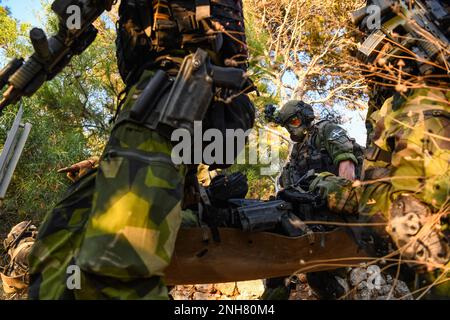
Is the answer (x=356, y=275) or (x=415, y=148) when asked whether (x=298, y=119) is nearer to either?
(x=356, y=275)

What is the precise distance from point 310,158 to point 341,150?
50cm

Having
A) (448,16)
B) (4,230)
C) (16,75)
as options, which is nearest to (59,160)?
(4,230)

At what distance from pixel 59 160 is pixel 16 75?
6.65m

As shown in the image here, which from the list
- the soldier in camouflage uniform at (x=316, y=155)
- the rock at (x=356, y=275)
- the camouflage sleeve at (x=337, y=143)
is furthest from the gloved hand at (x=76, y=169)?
the rock at (x=356, y=275)

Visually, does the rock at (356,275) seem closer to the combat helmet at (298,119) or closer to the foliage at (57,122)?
the combat helmet at (298,119)

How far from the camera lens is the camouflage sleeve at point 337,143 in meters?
4.63

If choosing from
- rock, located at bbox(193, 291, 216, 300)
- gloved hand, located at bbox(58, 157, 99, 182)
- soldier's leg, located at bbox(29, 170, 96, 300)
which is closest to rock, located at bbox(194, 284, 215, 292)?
rock, located at bbox(193, 291, 216, 300)

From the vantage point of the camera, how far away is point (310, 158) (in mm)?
5109

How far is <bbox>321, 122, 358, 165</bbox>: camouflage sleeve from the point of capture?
15.2ft

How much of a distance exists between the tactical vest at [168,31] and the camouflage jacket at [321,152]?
2803 millimetres

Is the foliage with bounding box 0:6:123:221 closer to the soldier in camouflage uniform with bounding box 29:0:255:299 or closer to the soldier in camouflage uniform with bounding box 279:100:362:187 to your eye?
the soldier in camouflage uniform with bounding box 279:100:362:187

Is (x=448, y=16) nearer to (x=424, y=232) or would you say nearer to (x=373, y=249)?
(x=424, y=232)

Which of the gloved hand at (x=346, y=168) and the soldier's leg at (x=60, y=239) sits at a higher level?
the gloved hand at (x=346, y=168)

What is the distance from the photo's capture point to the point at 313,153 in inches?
202
